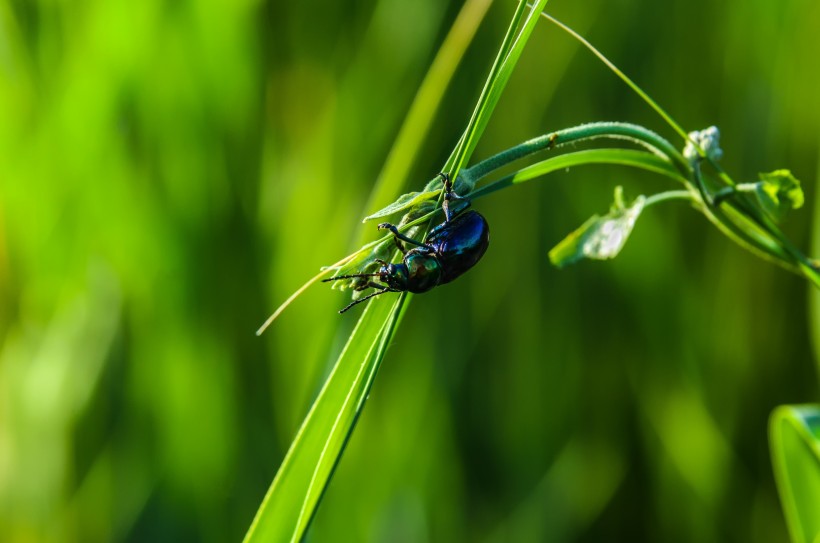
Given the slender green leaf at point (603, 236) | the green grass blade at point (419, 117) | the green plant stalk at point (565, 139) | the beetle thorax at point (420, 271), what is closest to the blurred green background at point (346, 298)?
the green grass blade at point (419, 117)

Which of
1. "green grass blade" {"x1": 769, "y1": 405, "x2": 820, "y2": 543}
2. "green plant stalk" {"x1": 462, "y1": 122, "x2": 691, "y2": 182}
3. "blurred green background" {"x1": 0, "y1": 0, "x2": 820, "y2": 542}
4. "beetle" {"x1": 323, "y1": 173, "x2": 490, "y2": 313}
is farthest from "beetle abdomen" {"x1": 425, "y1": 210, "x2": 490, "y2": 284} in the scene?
"blurred green background" {"x1": 0, "y1": 0, "x2": 820, "y2": 542}

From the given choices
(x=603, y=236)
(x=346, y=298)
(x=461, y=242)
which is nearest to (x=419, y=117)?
(x=346, y=298)

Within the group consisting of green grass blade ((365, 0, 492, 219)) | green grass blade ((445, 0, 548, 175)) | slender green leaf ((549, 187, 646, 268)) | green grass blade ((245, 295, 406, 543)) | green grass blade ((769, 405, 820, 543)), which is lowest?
green grass blade ((769, 405, 820, 543))

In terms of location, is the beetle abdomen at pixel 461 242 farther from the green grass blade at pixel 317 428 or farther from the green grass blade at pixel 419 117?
the green grass blade at pixel 419 117

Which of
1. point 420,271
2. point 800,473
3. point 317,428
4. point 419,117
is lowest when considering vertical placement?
point 800,473

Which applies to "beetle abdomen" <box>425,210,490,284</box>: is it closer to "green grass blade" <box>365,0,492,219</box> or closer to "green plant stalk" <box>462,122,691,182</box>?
"green plant stalk" <box>462,122,691,182</box>

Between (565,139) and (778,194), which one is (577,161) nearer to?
(565,139)

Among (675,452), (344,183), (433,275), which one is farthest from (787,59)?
(433,275)

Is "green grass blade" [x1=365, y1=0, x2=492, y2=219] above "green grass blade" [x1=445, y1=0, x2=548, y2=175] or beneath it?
above
